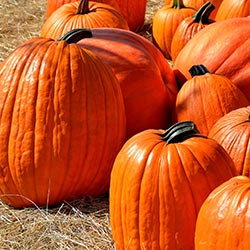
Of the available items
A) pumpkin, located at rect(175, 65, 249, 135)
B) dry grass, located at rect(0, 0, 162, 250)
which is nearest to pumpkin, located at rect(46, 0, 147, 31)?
pumpkin, located at rect(175, 65, 249, 135)

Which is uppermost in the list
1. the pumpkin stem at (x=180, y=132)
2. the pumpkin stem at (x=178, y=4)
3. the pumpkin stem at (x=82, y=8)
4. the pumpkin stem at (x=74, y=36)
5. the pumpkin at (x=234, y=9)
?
the pumpkin stem at (x=74, y=36)

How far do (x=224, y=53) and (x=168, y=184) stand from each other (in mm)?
1538

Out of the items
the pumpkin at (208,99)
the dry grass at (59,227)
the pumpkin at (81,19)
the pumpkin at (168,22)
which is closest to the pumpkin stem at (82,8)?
the pumpkin at (81,19)

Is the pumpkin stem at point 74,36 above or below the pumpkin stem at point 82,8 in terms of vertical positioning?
above

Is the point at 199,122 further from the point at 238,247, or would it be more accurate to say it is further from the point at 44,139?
the point at 238,247

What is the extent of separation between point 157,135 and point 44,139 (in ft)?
2.20

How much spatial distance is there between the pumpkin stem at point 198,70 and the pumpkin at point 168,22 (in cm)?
195

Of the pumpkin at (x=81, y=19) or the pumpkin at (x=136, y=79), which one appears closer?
the pumpkin at (x=136, y=79)

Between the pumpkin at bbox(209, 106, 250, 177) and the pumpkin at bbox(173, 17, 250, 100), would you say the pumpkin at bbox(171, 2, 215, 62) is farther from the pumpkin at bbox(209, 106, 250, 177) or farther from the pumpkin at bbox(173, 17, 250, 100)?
the pumpkin at bbox(209, 106, 250, 177)

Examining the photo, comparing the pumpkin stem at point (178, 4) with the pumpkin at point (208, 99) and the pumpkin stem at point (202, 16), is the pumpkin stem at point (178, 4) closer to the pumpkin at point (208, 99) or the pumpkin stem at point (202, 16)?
the pumpkin stem at point (202, 16)

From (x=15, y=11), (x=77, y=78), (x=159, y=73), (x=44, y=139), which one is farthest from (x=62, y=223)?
(x=15, y=11)

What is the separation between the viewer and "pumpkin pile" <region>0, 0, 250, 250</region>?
2812 millimetres

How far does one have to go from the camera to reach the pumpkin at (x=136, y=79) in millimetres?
3846

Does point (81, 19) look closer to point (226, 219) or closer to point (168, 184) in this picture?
point (168, 184)
